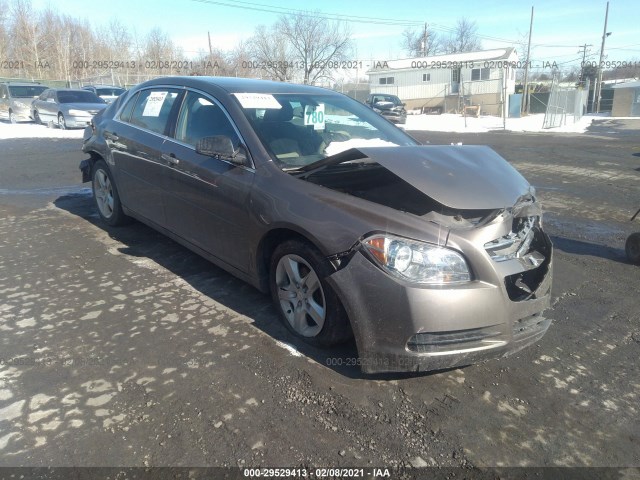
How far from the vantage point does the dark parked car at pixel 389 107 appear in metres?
24.7

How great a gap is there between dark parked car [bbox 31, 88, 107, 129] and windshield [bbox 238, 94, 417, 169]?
14.9 meters

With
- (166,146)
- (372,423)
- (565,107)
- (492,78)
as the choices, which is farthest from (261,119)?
(492,78)

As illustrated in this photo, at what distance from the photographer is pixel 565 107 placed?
26031mm

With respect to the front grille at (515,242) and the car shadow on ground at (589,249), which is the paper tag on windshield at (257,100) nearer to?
the front grille at (515,242)

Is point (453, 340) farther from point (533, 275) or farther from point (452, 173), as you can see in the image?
point (452, 173)

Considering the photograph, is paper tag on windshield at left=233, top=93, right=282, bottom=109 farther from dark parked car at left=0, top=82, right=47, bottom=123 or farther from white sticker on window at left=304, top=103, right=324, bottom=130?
dark parked car at left=0, top=82, right=47, bottom=123

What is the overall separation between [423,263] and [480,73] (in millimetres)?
42007

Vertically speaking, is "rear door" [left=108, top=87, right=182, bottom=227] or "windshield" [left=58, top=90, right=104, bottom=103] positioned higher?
"windshield" [left=58, top=90, right=104, bottom=103]

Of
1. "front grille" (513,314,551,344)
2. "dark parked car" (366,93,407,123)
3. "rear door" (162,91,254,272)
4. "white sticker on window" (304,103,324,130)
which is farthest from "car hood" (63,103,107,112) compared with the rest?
"front grille" (513,314,551,344)

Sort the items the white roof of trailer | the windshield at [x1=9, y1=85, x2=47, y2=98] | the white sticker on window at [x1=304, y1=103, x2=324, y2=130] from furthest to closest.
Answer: the white roof of trailer → the windshield at [x1=9, y1=85, x2=47, y2=98] → the white sticker on window at [x1=304, y1=103, x2=324, y2=130]

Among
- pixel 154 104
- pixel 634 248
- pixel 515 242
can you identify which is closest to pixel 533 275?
pixel 515 242

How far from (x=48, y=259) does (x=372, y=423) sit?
3652 mm

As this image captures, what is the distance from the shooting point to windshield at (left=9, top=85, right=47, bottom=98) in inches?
845

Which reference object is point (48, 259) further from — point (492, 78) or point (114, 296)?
point (492, 78)
